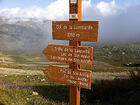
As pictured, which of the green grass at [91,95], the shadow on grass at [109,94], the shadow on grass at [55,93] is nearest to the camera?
the green grass at [91,95]

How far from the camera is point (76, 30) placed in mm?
4438

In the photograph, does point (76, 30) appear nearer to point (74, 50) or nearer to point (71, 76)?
point (74, 50)

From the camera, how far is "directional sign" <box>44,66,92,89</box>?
427 cm

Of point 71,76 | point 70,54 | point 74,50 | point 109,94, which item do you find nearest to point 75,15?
point 74,50

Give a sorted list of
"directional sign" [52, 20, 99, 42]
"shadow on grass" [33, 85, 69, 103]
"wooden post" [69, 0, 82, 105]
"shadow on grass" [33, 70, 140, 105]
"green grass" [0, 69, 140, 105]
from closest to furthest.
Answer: "directional sign" [52, 20, 99, 42], "wooden post" [69, 0, 82, 105], "green grass" [0, 69, 140, 105], "shadow on grass" [33, 70, 140, 105], "shadow on grass" [33, 85, 69, 103]

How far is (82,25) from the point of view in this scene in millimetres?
4336

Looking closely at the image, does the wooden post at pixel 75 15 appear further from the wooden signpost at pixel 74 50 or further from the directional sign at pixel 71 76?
the directional sign at pixel 71 76

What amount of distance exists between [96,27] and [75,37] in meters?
0.61

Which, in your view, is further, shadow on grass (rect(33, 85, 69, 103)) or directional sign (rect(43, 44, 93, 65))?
shadow on grass (rect(33, 85, 69, 103))

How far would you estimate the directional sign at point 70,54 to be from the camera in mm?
4234

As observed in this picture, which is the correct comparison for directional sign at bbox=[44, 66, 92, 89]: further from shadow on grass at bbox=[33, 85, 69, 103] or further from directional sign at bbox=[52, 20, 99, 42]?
shadow on grass at bbox=[33, 85, 69, 103]

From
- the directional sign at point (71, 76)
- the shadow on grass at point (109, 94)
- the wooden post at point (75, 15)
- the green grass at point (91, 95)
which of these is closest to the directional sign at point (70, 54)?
the wooden post at point (75, 15)

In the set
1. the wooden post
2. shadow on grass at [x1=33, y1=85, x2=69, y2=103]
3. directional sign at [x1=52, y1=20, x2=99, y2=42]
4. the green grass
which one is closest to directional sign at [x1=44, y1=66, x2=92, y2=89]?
the wooden post

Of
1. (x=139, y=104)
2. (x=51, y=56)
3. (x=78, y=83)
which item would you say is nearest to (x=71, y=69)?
(x=78, y=83)
